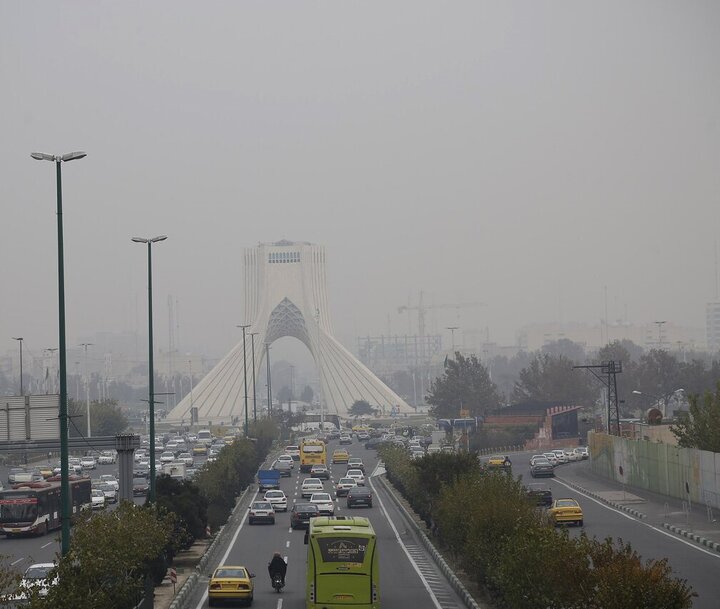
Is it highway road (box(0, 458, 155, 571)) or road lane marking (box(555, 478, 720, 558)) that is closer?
road lane marking (box(555, 478, 720, 558))

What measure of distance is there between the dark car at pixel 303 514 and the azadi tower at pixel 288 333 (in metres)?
90.4

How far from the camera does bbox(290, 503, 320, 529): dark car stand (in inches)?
1538

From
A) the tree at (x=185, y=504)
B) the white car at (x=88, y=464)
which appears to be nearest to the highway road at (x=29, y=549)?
the tree at (x=185, y=504)

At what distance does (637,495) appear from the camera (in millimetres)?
49688

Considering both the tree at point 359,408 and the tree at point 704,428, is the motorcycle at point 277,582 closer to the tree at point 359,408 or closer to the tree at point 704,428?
the tree at point 704,428

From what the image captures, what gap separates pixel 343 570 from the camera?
831 inches

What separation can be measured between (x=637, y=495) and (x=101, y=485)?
65.9ft

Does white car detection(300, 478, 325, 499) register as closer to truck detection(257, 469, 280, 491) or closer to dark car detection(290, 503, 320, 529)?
truck detection(257, 469, 280, 491)

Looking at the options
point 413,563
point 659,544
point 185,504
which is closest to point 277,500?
point 185,504

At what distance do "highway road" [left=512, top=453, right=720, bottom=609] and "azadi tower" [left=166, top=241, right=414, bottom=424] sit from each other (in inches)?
3341

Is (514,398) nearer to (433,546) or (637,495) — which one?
(637,495)

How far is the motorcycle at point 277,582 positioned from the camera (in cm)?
2608

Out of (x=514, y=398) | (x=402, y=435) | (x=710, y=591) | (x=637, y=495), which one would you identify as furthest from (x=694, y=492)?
(x=514, y=398)

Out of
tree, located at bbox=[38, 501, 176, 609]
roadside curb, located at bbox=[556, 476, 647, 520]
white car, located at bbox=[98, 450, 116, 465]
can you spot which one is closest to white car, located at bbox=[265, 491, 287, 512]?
roadside curb, located at bbox=[556, 476, 647, 520]
